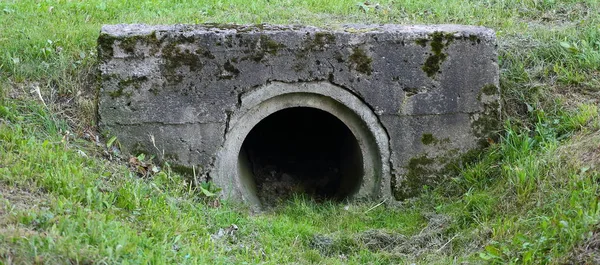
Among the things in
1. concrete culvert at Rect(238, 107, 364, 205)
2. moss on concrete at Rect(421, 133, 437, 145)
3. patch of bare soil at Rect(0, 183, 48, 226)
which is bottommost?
concrete culvert at Rect(238, 107, 364, 205)

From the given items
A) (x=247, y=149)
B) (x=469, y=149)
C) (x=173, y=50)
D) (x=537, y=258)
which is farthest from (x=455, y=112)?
(x=247, y=149)

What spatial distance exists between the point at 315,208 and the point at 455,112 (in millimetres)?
1551

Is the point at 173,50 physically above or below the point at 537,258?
above

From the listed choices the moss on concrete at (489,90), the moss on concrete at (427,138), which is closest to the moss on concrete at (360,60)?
the moss on concrete at (427,138)

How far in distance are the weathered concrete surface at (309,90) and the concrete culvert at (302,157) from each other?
61 centimetres

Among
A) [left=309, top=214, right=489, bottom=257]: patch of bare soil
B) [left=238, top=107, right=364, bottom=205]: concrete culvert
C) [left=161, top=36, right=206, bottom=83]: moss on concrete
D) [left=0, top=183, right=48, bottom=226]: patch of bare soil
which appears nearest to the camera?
[left=0, top=183, right=48, bottom=226]: patch of bare soil

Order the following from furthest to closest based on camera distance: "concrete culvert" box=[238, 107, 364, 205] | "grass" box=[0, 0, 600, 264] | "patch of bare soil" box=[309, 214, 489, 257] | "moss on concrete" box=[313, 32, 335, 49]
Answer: "concrete culvert" box=[238, 107, 364, 205] → "moss on concrete" box=[313, 32, 335, 49] → "patch of bare soil" box=[309, 214, 489, 257] → "grass" box=[0, 0, 600, 264]

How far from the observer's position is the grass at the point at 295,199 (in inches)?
182

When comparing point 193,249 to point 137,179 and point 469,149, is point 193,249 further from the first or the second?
point 469,149

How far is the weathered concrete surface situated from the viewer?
6215mm

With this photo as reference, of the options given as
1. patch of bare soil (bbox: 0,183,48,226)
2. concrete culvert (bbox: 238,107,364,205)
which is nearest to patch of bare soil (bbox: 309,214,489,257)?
concrete culvert (bbox: 238,107,364,205)

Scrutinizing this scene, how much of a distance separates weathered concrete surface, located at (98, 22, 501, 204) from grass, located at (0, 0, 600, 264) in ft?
0.92

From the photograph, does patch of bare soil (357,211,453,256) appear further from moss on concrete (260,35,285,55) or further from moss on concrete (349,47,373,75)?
moss on concrete (260,35,285,55)

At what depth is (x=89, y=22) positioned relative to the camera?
7.73 metres
